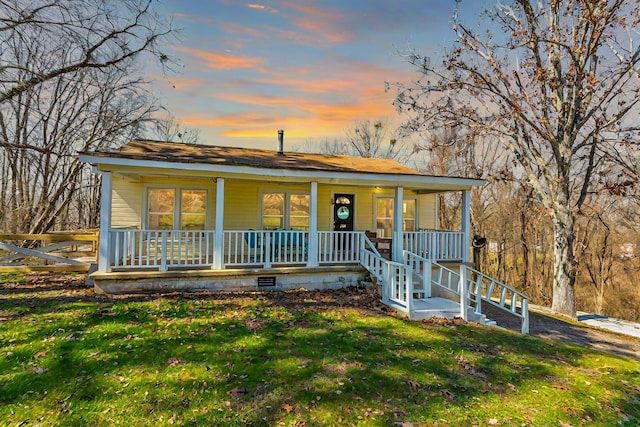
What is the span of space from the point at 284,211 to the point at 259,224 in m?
1.01

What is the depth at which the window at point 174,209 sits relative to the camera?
10.3 meters

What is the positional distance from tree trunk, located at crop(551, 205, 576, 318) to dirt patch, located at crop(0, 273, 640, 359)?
179 cm

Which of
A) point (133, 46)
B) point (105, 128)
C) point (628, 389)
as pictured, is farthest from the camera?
point (105, 128)

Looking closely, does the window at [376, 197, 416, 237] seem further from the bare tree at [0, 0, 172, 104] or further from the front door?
the bare tree at [0, 0, 172, 104]

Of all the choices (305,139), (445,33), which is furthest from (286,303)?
(305,139)

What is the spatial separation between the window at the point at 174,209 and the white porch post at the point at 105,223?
2.81 m

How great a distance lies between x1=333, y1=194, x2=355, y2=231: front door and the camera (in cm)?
1191

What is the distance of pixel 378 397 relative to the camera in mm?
3891

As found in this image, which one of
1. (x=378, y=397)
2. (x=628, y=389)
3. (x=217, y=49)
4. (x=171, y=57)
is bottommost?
(x=628, y=389)

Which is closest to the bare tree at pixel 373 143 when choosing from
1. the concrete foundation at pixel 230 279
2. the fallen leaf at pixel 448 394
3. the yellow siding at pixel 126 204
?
the concrete foundation at pixel 230 279

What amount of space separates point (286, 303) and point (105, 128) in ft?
68.4

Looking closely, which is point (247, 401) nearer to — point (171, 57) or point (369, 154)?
point (171, 57)

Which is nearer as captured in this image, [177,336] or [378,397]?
[378,397]

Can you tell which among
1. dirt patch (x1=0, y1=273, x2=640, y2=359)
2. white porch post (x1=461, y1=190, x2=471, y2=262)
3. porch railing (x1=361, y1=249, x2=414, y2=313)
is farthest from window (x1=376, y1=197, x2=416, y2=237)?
dirt patch (x1=0, y1=273, x2=640, y2=359)
